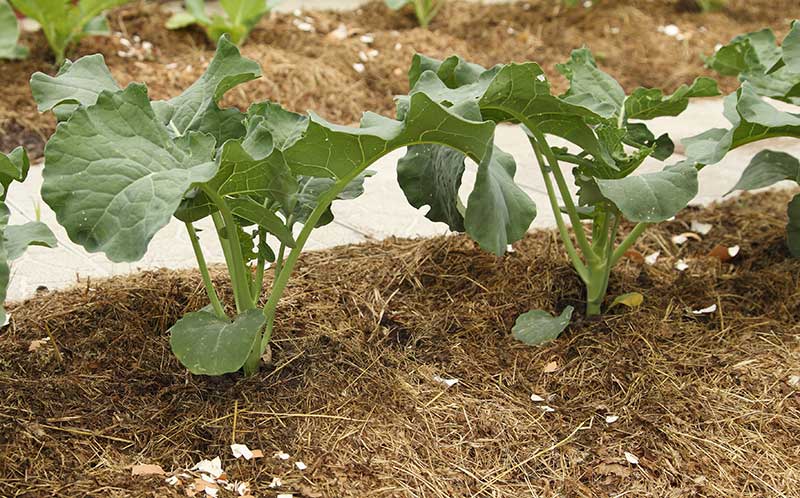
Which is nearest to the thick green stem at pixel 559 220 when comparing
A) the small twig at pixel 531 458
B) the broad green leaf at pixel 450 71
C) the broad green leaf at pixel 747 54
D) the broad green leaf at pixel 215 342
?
the broad green leaf at pixel 450 71

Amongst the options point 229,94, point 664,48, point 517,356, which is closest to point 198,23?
point 229,94

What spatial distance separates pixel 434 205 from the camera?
2.14 metres

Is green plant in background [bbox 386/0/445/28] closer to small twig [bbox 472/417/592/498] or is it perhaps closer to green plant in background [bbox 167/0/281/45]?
green plant in background [bbox 167/0/281/45]

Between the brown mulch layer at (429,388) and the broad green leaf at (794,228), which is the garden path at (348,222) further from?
the broad green leaf at (794,228)

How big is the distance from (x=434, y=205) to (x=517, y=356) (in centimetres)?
45

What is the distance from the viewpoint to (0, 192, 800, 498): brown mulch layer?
6.29 ft

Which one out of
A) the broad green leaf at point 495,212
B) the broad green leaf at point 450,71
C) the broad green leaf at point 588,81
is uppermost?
the broad green leaf at point 450,71

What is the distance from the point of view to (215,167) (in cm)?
165

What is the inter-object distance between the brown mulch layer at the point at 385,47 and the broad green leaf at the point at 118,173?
2.16 metres

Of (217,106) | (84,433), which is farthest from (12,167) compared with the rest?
(84,433)

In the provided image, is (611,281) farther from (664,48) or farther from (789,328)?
(664,48)

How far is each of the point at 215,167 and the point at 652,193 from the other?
97 cm

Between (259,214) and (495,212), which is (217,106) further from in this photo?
(495,212)

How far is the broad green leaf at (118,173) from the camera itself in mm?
1601
